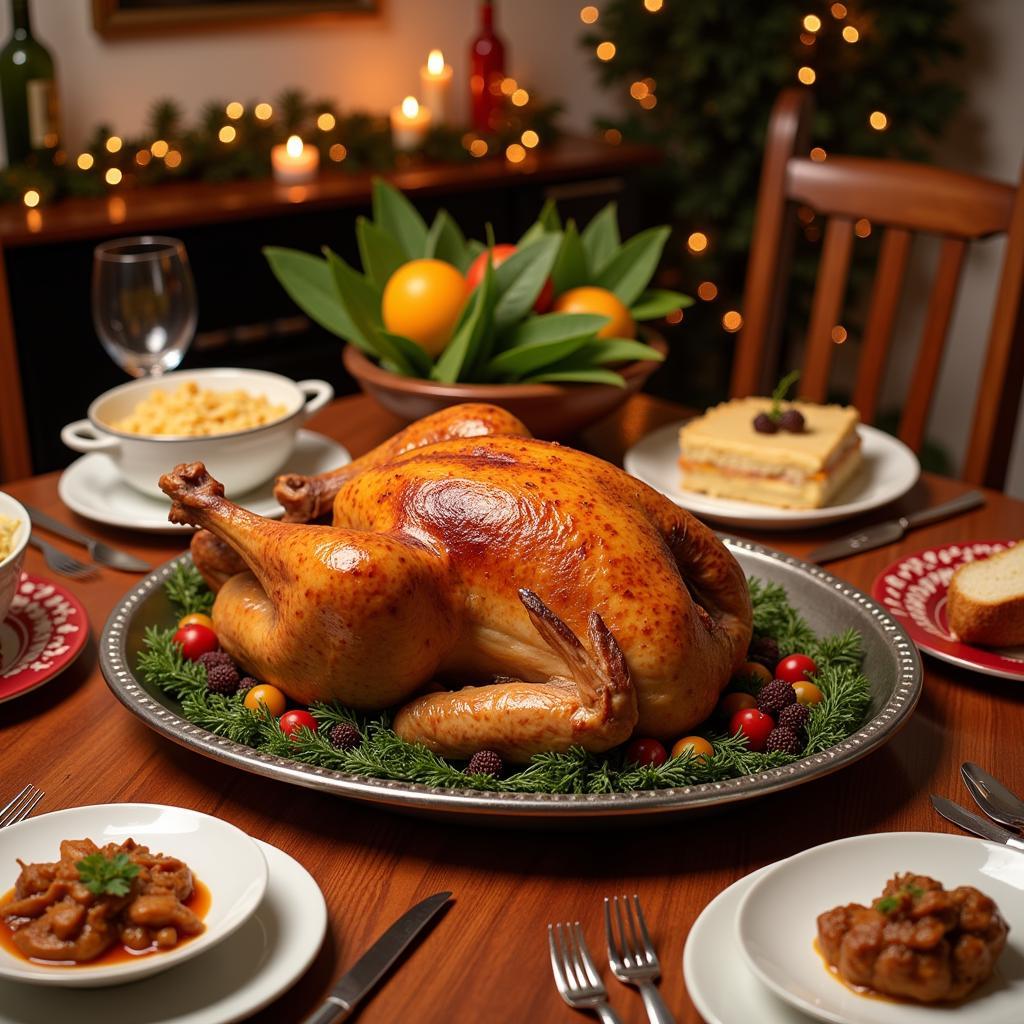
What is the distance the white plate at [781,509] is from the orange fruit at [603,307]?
0.17 meters

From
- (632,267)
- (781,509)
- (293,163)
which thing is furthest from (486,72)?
(781,509)

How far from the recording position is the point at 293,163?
348cm

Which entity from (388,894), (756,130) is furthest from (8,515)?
(756,130)

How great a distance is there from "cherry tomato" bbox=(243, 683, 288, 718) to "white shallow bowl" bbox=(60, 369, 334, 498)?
530 mm

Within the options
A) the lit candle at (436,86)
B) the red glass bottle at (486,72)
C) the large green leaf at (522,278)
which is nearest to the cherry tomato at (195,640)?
the large green leaf at (522,278)

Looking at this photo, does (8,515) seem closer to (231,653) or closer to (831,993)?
(231,653)

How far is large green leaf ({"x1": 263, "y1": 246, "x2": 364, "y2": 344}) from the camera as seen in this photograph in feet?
6.13

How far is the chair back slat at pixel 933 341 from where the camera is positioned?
2.12 metres

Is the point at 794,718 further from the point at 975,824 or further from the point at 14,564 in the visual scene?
the point at 14,564

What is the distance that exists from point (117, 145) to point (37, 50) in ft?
1.21

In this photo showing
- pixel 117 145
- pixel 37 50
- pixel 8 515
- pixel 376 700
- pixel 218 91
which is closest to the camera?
pixel 376 700

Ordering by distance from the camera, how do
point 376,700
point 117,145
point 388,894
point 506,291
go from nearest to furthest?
point 388,894, point 376,700, point 506,291, point 117,145

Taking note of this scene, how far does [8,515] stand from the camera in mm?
1320

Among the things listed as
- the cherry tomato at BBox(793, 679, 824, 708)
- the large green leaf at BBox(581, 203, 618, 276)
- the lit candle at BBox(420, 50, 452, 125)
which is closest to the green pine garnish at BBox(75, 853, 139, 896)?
the cherry tomato at BBox(793, 679, 824, 708)
